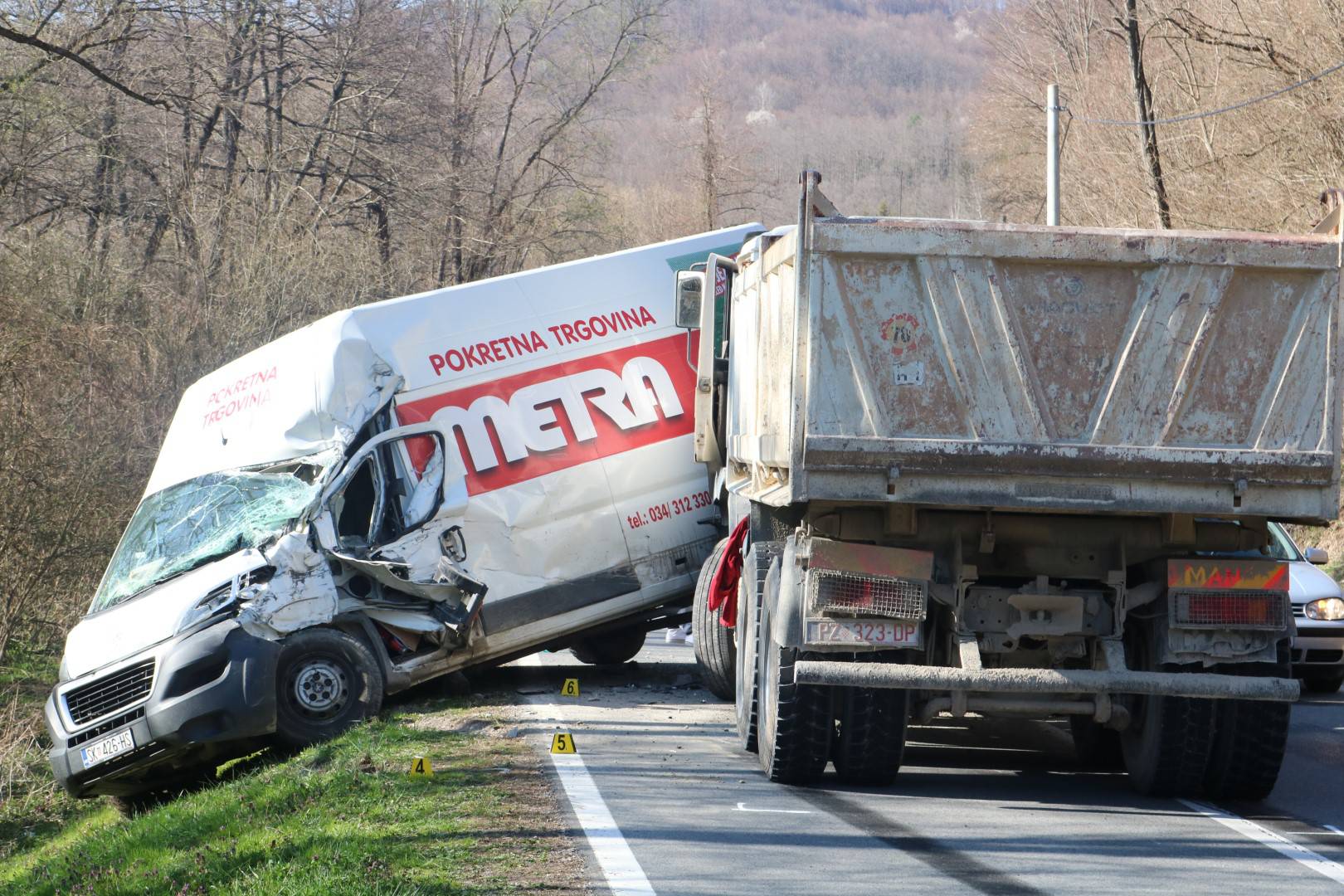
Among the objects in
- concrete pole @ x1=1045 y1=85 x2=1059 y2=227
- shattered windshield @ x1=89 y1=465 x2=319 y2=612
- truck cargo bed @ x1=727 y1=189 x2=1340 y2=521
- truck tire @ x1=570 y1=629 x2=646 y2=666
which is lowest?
truck tire @ x1=570 y1=629 x2=646 y2=666

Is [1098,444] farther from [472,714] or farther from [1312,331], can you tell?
[472,714]

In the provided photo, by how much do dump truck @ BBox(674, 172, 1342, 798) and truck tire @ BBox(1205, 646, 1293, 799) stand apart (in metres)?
0.01

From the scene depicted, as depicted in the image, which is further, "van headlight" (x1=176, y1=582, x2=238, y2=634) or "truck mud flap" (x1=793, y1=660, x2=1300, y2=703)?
"van headlight" (x1=176, y1=582, x2=238, y2=634)

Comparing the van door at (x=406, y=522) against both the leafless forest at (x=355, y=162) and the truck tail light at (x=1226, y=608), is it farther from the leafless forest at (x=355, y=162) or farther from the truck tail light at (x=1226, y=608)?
the truck tail light at (x=1226, y=608)

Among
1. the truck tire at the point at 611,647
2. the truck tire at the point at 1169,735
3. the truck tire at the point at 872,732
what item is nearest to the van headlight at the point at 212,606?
the truck tire at the point at 872,732

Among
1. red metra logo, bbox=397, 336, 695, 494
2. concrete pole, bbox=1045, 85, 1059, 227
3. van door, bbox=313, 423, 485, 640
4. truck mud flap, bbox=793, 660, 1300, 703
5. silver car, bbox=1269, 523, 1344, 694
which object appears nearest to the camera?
truck mud flap, bbox=793, 660, 1300, 703

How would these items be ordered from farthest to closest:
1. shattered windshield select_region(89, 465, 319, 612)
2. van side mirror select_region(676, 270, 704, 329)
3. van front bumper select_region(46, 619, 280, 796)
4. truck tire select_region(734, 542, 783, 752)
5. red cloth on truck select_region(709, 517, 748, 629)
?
1. van side mirror select_region(676, 270, 704, 329)
2. shattered windshield select_region(89, 465, 319, 612)
3. red cloth on truck select_region(709, 517, 748, 629)
4. van front bumper select_region(46, 619, 280, 796)
5. truck tire select_region(734, 542, 783, 752)

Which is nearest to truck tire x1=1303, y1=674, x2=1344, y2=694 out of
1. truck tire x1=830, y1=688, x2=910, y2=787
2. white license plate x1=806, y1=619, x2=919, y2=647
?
truck tire x1=830, y1=688, x2=910, y2=787

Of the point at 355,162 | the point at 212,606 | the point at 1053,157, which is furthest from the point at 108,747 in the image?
the point at 355,162

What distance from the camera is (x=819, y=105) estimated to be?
14300 centimetres

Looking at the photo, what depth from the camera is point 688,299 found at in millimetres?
11852

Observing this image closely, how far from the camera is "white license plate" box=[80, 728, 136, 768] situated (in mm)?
9227

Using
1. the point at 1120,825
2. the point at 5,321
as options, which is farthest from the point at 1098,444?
the point at 5,321

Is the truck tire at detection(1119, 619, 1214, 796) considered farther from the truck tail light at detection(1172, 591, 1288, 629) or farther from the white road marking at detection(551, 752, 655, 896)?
the white road marking at detection(551, 752, 655, 896)
